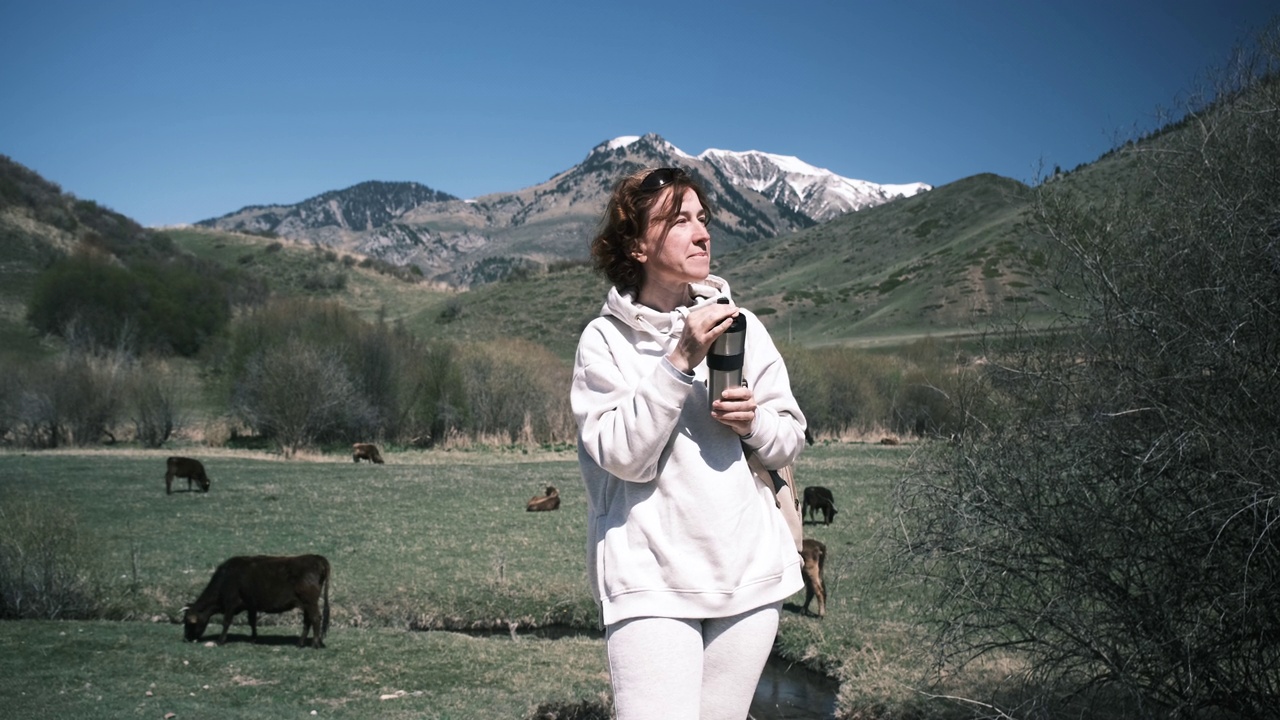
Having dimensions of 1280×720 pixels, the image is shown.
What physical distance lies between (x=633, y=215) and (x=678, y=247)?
0.58 feet

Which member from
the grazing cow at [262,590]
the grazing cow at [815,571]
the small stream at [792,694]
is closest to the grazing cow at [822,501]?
the grazing cow at [815,571]

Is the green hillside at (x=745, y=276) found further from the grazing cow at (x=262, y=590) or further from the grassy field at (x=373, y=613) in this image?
the grazing cow at (x=262, y=590)

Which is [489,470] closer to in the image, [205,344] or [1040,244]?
[1040,244]

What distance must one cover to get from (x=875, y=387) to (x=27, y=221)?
182ft

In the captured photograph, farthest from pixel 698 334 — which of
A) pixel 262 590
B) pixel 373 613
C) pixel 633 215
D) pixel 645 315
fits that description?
pixel 373 613

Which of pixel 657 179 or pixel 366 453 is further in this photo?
pixel 366 453

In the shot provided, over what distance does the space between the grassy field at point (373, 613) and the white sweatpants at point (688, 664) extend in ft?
15.7

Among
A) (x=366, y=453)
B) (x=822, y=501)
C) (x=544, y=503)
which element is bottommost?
(x=544, y=503)

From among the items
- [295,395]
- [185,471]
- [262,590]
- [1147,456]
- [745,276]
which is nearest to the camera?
[1147,456]

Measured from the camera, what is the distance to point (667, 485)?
249 cm

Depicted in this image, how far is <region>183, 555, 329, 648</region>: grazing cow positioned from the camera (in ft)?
30.3

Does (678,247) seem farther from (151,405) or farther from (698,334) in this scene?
(151,405)

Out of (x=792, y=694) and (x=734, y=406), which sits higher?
(x=734, y=406)

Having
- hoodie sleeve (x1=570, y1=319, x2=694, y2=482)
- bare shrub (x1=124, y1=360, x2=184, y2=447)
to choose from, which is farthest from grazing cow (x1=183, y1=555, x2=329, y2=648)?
A: bare shrub (x1=124, y1=360, x2=184, y2=447)
